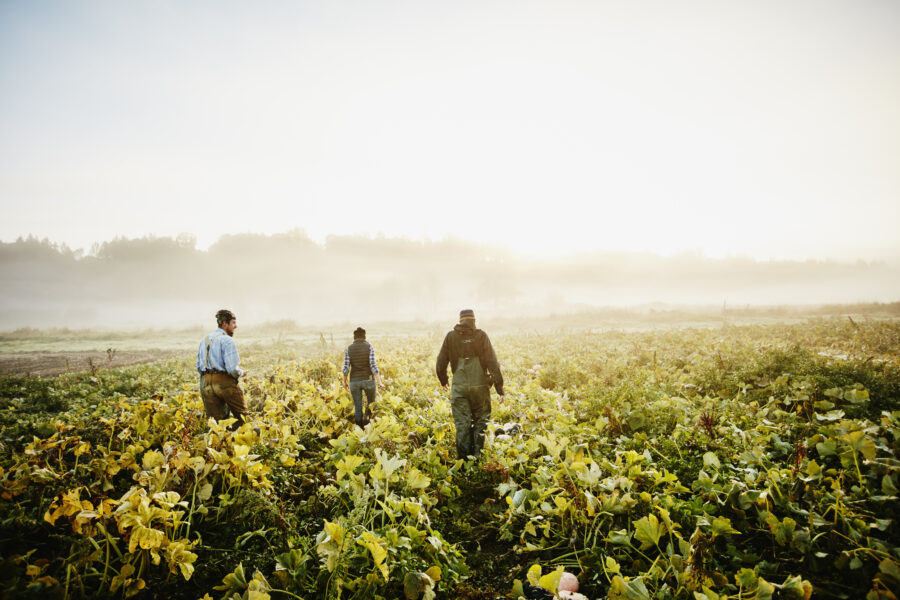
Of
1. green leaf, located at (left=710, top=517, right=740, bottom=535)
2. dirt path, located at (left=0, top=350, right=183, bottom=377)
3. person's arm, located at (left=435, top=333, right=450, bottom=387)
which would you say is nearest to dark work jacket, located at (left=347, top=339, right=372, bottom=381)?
person's arm, located at (left=435, top=333, right=450, bottom=387)

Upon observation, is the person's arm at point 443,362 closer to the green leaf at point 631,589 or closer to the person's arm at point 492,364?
the person's arm at point 492,364

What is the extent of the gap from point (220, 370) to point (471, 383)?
4.10m

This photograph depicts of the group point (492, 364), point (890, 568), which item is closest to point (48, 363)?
point (492, 364)

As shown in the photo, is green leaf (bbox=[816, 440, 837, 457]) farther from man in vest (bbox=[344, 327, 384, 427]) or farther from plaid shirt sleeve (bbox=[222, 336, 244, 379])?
plaid shirt sleeve (bbox=[222, 336, 244, 379])

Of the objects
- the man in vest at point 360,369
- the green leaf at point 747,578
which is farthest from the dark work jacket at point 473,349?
the green leaf at point 747,578

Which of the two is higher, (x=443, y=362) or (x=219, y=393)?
(x=443, y=362)

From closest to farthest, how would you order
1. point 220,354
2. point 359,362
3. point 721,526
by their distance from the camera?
point 721,526 → point 220,354 → point 359,362

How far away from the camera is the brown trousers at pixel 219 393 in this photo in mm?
5945

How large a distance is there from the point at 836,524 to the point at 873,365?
7.05 metres

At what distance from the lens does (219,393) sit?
5.97 m

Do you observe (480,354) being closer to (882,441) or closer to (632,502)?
(632,502)

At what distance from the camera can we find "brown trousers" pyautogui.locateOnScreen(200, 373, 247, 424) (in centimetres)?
595

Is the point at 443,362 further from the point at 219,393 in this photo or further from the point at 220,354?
the point at 219,393

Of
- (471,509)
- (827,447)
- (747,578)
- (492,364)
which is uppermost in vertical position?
(492,364)
